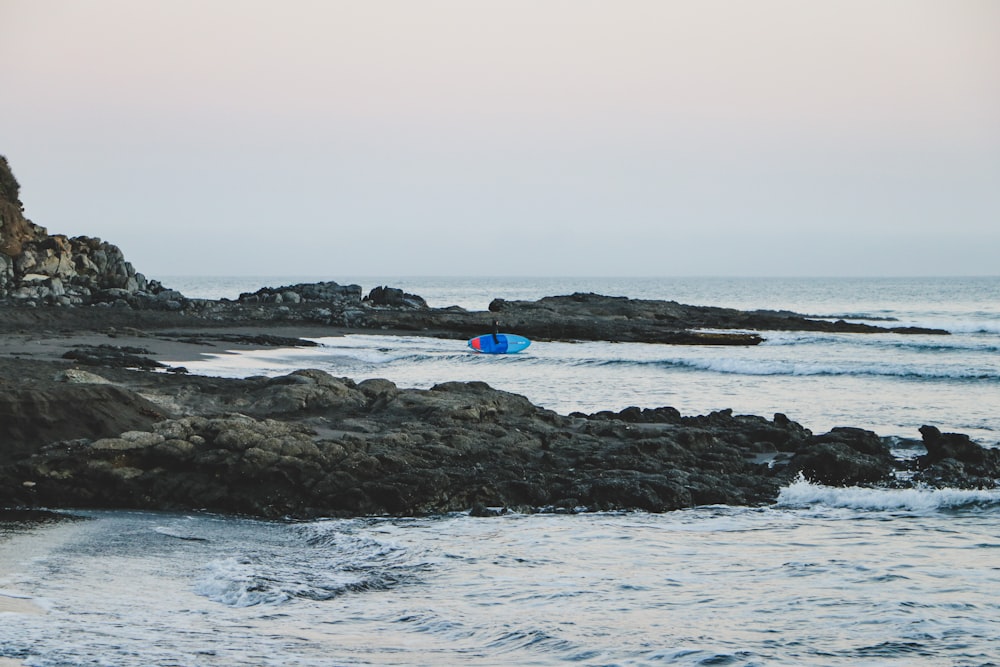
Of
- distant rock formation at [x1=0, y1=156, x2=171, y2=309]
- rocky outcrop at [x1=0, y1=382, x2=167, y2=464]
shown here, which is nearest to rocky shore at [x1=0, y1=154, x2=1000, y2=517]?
rocky outcrop at [x1=0, y1=382, x2=167, y2=464]

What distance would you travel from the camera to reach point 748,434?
17109 millimetres

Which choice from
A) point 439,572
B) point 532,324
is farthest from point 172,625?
point 532,324

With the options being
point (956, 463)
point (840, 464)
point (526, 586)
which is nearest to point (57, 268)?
point (840, 464)

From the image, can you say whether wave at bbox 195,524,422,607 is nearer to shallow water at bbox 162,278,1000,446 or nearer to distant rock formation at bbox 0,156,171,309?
shallow water at bbox 162,278,1000,446

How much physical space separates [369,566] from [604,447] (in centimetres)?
616

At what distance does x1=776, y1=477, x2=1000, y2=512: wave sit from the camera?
1257 cm

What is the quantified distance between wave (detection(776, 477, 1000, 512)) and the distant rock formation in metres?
38.8

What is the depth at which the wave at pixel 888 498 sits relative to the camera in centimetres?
1257

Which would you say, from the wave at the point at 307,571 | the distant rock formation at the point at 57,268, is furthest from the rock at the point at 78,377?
the distant rock formation at the point at 57,268

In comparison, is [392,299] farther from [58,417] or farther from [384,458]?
[384,458]

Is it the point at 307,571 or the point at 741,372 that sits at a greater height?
the point at 741,372

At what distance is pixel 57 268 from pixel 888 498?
46.7 meters

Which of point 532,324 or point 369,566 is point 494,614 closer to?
point 369,566

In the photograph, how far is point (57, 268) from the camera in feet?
167
